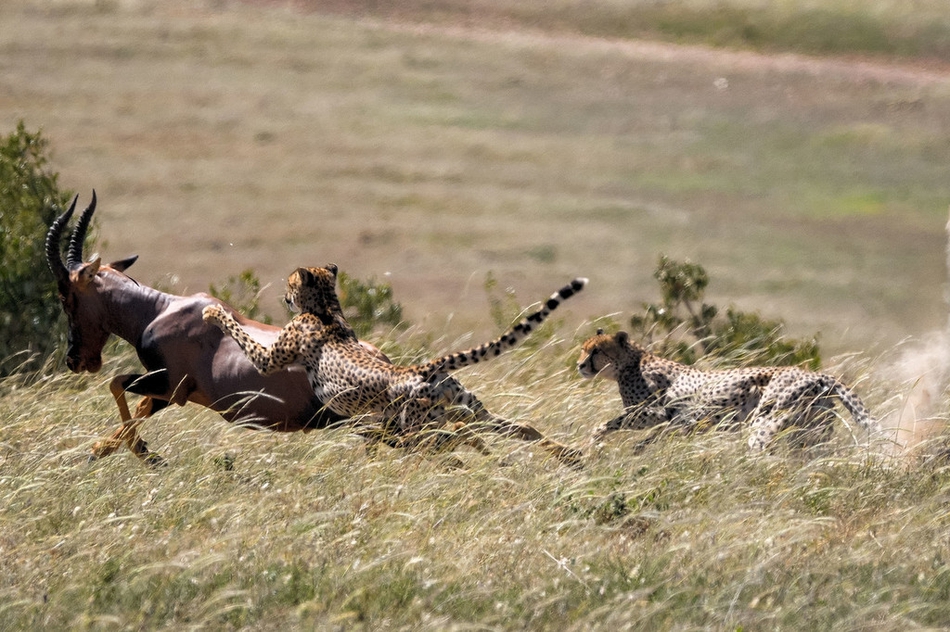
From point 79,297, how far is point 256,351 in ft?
4.17

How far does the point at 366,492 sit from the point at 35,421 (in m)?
2.71

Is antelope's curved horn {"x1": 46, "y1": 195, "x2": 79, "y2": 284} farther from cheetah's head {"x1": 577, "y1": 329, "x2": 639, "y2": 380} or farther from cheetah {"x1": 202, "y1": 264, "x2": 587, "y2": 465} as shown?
cheetah's head {"x1": 577, "y1": 329, "x2": 639, "y2": 380}

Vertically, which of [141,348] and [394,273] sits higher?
[141,348]

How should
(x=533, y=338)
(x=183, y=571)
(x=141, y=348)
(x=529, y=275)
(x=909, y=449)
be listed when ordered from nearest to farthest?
(x=183, y=571) < (x=909, y=449) < (x=141, y=348) < (x=533, y=338) < (x=529, y=275)

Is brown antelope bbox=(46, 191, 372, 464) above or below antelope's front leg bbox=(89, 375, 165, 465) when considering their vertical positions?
above

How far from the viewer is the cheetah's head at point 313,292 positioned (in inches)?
302

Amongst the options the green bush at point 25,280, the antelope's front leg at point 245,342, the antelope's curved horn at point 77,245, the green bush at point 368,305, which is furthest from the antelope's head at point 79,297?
the green bush at point 368,305

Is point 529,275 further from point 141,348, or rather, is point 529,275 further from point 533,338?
point 141,348

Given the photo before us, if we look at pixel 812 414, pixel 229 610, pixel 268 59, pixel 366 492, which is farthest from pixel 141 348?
pixel 268 59

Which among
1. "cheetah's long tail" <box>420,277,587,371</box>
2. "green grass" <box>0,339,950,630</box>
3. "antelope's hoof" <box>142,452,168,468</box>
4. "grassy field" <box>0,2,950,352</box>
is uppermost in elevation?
"cheetah's long tail" <box>420,277,587,371</box>

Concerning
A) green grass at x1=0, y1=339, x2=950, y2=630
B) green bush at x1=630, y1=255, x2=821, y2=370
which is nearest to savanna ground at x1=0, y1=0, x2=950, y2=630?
green grass at x1=0, y1=339, x2=950, y2=630

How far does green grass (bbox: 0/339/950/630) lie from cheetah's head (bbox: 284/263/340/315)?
702 millimetres

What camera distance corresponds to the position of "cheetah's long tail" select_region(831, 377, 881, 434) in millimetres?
7402

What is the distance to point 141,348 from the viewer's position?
7961 mm
